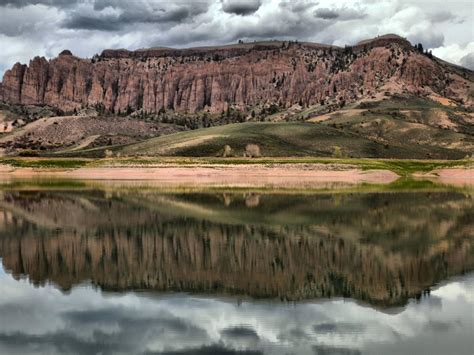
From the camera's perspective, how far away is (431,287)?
2502 cm

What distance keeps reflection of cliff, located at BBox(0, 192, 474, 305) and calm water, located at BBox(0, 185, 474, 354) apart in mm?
118

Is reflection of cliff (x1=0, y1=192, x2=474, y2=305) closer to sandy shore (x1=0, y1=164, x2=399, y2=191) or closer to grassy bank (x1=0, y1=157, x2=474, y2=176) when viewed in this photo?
sandy shore (x1=0, y1=164, x2=399, y2=191)

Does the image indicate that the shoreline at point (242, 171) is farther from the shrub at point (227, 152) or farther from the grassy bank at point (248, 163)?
the shrub at point (227, 152)

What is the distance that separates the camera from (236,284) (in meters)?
25.4

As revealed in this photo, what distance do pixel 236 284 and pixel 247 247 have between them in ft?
31.3

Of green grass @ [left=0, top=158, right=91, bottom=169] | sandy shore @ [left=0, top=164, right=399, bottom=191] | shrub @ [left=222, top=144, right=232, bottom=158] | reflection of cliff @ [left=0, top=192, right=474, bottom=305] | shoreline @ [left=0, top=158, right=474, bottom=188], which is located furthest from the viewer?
shrub @ [left=222, top=144, right=232, bottom=158]

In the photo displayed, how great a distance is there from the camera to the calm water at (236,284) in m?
18.4

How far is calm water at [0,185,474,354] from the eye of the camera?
18.4m

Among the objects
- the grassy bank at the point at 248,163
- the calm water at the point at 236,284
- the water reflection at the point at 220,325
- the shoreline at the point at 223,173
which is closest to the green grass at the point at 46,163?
the grassy bank at the point at 248,163

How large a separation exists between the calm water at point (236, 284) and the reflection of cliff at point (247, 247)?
4.7 inches

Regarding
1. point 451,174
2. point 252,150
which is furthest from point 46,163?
point 451,174

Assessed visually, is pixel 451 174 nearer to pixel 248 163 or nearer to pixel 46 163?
pixel 248 163

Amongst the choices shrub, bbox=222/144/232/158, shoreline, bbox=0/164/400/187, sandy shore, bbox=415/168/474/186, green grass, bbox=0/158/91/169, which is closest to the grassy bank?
green grass, bbox=0/158/91/169

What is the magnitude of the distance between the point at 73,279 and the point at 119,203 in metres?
36.7
